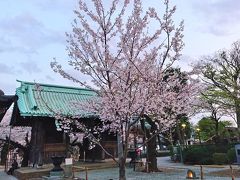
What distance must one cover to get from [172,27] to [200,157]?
21369 millimetres

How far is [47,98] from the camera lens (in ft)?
73.8

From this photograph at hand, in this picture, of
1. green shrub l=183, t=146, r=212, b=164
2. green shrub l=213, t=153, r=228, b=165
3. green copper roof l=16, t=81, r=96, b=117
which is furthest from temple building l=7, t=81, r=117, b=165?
green shrub l=213, t=153, r=228, b=165

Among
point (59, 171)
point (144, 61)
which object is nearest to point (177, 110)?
point (144, 61)

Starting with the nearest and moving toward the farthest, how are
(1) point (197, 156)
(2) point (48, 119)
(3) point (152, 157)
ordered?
(3) point (152, 157) < (2) point (48, 119) < (1) point (197, 156)

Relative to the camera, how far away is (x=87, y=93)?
26188mm

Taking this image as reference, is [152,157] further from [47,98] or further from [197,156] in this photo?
[47,98]

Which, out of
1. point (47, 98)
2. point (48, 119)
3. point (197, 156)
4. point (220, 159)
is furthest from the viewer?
point (197, 156)

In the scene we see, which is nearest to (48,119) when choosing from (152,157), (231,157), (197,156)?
(152,157)

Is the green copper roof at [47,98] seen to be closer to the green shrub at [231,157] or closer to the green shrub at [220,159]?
the green shrub at [220,159]

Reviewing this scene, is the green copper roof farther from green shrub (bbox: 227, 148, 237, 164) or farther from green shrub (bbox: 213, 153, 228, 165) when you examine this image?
green shrub (bbox: 227, 148, 237, 164)

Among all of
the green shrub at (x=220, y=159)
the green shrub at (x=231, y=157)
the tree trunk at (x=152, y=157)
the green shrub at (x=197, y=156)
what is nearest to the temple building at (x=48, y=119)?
the tree trunk at (x=152, y=157)

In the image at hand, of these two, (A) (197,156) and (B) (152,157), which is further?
(A) (197,156)

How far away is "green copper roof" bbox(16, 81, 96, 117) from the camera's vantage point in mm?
19766

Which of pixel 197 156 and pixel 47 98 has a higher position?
pixel 47 98
